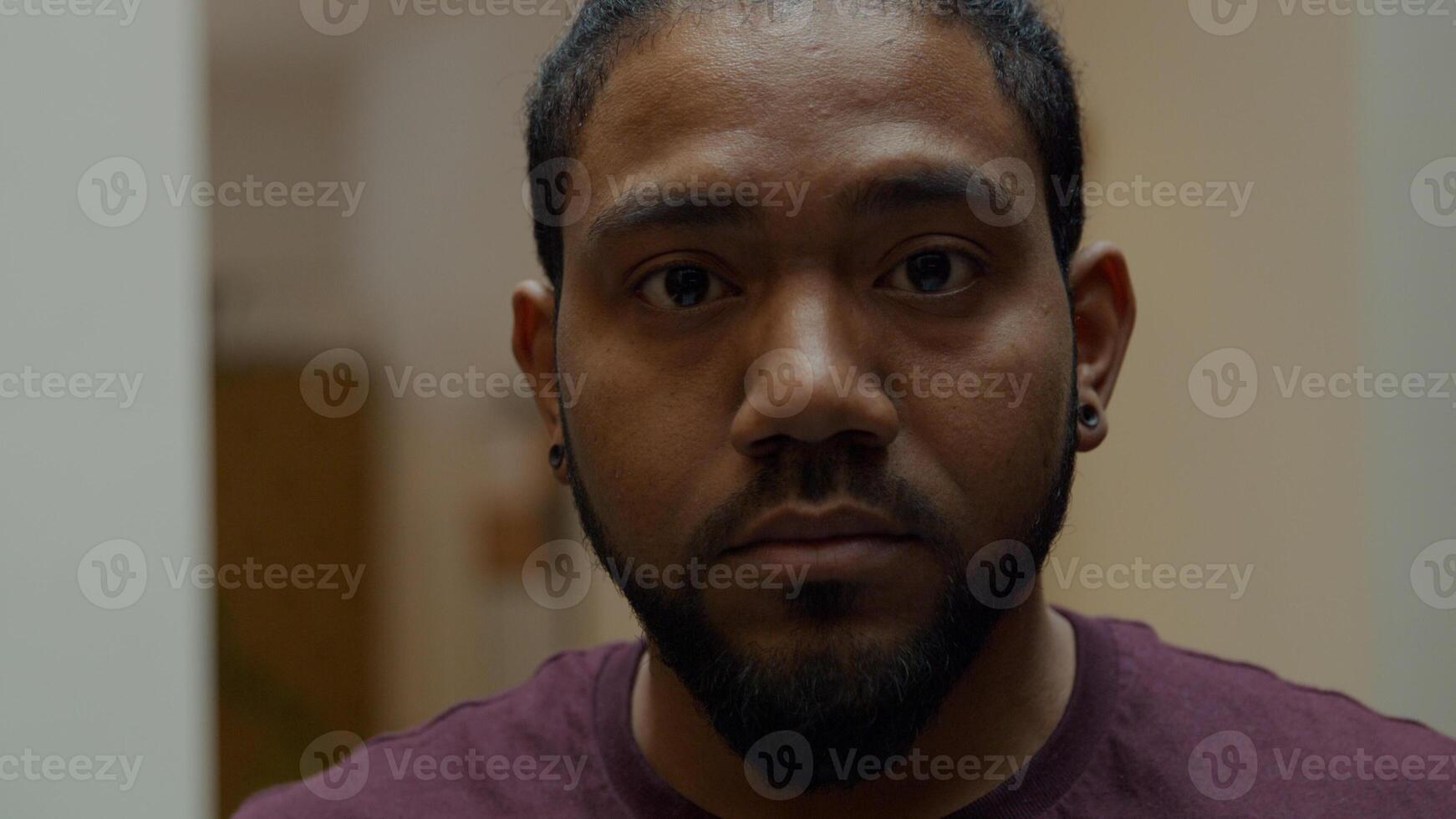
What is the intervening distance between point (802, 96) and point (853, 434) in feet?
0.92

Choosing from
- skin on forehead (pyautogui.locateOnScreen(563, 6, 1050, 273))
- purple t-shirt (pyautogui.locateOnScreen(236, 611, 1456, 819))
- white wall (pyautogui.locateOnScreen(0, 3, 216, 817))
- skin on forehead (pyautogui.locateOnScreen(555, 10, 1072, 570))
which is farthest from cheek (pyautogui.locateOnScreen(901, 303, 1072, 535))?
white wall (pyautogui.locateOnScreen(0, 3, 216, 817))

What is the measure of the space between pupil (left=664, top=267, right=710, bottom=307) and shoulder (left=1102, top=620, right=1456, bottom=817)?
1.76 ft

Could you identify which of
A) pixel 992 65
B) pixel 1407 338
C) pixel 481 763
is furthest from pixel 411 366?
pixel 1407 338

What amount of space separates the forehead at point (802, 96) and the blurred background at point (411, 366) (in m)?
0.73

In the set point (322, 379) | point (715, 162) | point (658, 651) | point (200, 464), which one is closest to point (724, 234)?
point (715, 162)

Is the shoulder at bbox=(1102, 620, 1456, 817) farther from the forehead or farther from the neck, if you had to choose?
the forehead

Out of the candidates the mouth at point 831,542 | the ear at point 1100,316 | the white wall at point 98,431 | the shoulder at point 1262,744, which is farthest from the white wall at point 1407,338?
the white wall at point 98,431

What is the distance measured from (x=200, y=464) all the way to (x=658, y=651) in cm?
113

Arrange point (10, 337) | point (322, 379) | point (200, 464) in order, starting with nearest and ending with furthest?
point (10, 337)
point (200, 464)
point (322, 379)

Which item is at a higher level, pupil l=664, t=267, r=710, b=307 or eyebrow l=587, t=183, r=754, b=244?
eyebrow l=587, t=183, r=754, b=244

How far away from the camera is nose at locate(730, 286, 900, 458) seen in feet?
3.28

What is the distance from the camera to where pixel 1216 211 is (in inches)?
86.0

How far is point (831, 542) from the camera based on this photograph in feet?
3.38

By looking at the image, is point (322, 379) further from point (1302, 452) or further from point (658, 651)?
point (1302, 452)
